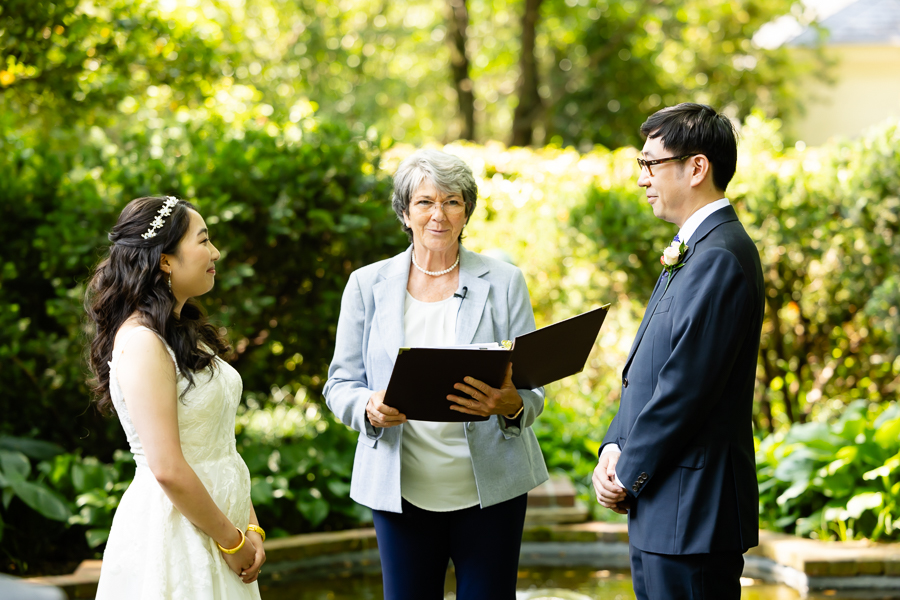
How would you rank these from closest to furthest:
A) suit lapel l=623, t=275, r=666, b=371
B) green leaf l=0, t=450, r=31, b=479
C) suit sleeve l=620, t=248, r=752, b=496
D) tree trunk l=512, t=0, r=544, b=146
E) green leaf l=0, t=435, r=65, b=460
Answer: suit sleeve l=620, t=248, r=752, b=496 → suit lapel l=623, t=275, r=666, b=371 → green leaf l=0, t=450, r=31, b=479 → green leaf l=0, t=435, r=65, b=460 → tree trunk l=512, t=0, r=544, b=146

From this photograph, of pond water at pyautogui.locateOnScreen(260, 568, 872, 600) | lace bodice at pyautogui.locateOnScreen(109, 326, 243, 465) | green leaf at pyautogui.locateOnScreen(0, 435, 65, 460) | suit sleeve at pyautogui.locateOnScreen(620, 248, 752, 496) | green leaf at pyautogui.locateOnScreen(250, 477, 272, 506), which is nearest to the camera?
suit sleeve at pyautogui.locateOnScreen(620, 248, 752, 496)

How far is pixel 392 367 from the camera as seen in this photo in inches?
112

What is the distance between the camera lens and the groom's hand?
2373 mm

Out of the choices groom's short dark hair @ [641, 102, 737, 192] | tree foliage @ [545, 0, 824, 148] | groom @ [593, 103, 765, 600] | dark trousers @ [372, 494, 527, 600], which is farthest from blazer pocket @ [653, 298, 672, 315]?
tree foliage @ [545, 0, 824, 148]

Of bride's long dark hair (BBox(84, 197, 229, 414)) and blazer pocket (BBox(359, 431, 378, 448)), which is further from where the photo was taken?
blazer pocket (BBox(359, 431, 378, 448))

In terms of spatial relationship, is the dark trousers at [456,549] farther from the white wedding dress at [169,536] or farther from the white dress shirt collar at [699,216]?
the white dress shirt collar at [699,216]

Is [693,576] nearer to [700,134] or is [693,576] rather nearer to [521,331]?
[521,331]

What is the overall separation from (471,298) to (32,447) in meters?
3.59

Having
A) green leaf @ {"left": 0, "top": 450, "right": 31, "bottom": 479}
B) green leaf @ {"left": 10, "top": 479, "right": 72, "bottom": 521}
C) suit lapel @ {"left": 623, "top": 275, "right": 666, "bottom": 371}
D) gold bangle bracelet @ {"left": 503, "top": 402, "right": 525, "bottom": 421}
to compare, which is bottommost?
green leaf @ {"left": 10, "top": 479, "right": 72, "bottom": 521}

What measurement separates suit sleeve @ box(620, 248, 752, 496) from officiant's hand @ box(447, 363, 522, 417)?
1.60ft

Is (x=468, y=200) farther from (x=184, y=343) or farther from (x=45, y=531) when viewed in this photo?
(x=45, y=531)

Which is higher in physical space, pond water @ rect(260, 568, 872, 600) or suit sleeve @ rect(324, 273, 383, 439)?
suit sleeve @ rect(324, 273, 383, 439)

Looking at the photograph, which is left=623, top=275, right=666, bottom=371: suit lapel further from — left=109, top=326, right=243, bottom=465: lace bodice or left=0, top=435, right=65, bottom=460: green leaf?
left=0, top=435, right=65, bottom=460: green leaf

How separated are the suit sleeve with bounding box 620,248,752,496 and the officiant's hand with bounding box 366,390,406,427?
2.59ft
